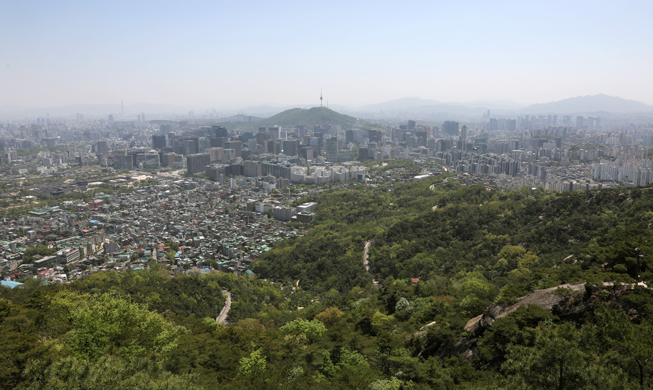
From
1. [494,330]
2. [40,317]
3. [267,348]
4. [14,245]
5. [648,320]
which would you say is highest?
[648,320]

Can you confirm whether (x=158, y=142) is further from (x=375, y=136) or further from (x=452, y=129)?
(x=452, y=129)

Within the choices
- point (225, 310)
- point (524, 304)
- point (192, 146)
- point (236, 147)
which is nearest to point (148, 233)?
point (225, 310)

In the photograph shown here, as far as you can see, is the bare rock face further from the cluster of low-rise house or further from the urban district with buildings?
the urban district with buildings

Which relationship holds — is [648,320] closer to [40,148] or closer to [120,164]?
[120,164]

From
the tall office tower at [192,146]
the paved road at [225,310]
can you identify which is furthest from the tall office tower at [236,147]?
the paved road at [225,310]

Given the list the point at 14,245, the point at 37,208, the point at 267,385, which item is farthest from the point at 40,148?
the point at 267,385

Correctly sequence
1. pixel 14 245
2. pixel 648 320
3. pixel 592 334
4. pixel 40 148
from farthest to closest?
pixel 40 148
pixel 14 245
pixel 648 320
pixel 592 334

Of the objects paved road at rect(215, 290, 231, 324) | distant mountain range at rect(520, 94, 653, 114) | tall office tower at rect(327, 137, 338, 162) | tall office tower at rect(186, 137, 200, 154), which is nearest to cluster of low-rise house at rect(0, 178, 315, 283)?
paved road at rect(215, 290, 231, 324)
